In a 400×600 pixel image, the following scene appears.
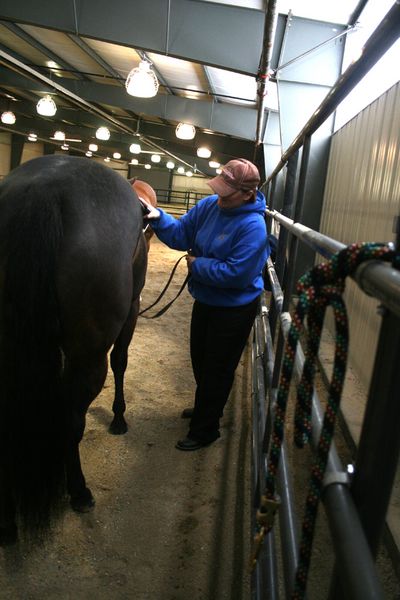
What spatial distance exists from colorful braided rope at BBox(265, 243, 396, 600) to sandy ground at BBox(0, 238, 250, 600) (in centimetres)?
136

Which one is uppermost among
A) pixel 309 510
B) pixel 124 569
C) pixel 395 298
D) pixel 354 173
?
pixel 354 173

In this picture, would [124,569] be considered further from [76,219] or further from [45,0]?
[45,0]

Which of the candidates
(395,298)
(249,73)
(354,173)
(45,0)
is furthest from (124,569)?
(45,0)

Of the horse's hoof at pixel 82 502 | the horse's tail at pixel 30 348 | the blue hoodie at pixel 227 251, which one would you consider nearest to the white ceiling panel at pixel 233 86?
the blue hoodie at pixel 227 251

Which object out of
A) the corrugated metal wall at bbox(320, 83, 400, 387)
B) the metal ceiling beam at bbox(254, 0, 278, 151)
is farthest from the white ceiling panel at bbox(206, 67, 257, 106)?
the corrugated metal wall at bbox(320, 83, 400, 387)

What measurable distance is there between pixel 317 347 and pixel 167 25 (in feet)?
19.6

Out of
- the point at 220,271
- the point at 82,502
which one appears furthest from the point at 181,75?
the point at 82,502

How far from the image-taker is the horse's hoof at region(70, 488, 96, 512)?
2.16 meters

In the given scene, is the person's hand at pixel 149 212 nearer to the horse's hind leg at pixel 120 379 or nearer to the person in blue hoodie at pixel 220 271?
the person in blue hoodie at pixel 220 271

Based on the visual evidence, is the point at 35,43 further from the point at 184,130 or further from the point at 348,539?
the point at 348,539

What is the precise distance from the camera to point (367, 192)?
3.69 meters

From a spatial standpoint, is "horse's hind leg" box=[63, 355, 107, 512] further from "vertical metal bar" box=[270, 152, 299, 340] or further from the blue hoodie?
"vertical metal bar" box=[270, 152, 299, 340]

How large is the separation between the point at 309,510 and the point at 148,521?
1.72m

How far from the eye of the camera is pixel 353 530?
582 mm
